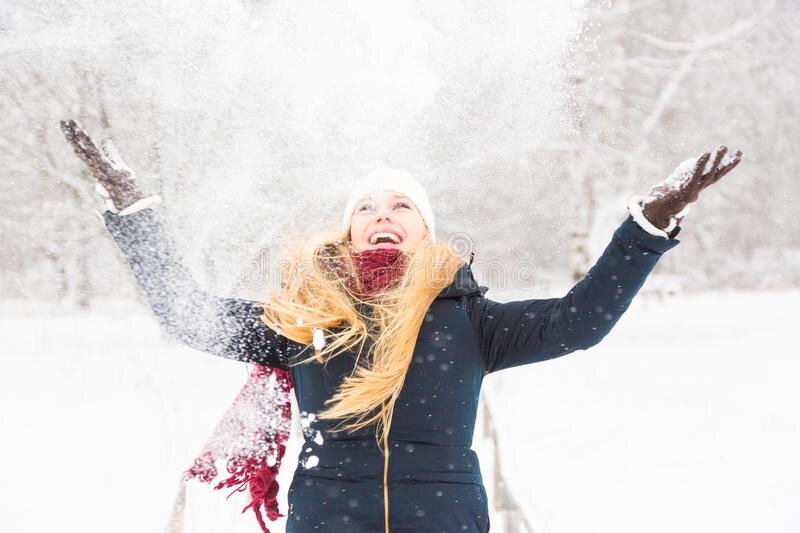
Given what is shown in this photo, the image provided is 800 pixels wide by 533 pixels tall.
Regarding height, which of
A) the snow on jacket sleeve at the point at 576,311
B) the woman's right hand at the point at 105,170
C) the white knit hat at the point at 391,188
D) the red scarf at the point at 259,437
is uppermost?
the white knit hat at the point at 391,188

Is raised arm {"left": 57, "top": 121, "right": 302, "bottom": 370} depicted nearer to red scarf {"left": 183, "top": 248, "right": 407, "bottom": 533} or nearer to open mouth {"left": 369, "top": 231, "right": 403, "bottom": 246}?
red scarf {"left": 183, "top": 248, "right": 407, "bottom": 533}

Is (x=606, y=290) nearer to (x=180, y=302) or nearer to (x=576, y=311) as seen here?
(x=576, y=311)

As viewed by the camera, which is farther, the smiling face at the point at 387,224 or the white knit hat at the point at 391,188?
the white knit hat at the point at 391,188

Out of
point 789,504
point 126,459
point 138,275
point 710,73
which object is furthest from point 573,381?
point 138,275

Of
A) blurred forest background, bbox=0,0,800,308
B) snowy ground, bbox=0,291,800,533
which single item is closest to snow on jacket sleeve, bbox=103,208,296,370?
blurred forest background, bbox=0,0,800,308

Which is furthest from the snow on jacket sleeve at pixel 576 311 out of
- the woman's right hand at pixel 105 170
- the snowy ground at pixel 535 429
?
the snowy ground at pixel 535 429

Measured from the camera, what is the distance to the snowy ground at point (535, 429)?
3933 mm

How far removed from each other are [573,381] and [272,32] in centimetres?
517

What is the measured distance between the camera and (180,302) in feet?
5.50

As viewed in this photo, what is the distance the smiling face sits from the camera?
2.00 metres

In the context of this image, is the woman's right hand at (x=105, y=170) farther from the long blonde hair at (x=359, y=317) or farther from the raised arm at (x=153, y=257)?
the long blonde hair at (x=359, y=317)

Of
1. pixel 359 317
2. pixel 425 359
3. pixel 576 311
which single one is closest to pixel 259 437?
pixel 359 317

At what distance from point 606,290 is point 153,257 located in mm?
1135

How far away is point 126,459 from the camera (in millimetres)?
4496
